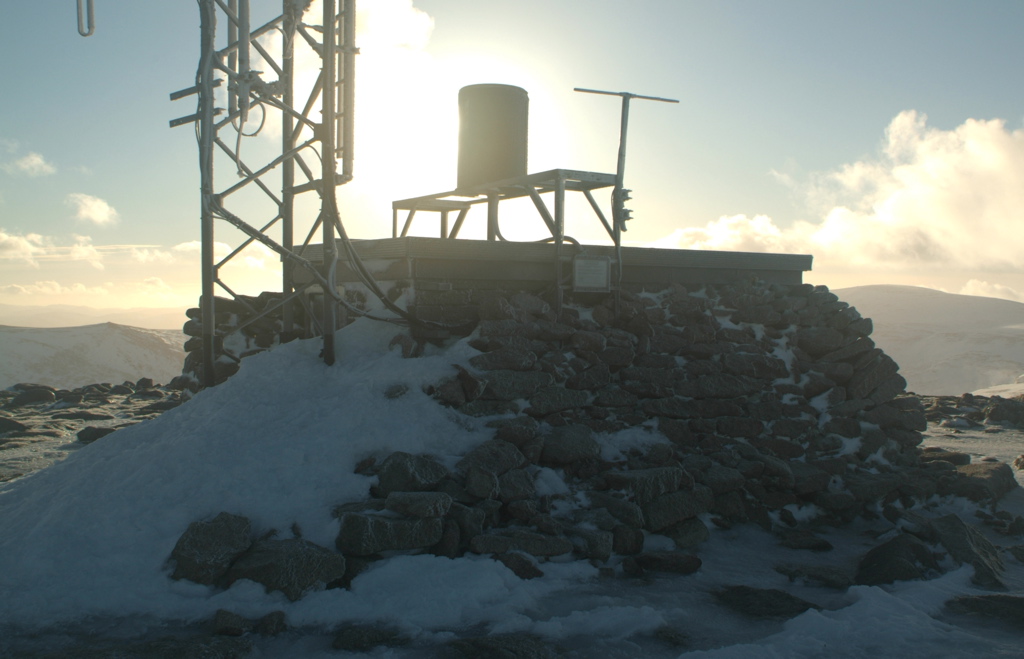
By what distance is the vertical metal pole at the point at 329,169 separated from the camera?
8.51 m

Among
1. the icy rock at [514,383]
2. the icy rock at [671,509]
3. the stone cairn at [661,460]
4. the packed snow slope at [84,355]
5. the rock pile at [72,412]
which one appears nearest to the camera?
the stone cairn at [661,460]

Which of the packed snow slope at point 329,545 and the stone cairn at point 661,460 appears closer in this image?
the packed snow slope at point 329,545

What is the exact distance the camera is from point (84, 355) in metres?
47.5

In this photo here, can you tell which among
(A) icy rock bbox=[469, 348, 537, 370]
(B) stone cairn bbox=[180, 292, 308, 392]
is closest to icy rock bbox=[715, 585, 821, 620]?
(A) icy rock bbox=[469, 348, 537, 370]

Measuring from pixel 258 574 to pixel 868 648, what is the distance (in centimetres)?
436

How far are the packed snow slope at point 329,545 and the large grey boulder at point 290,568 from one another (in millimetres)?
94

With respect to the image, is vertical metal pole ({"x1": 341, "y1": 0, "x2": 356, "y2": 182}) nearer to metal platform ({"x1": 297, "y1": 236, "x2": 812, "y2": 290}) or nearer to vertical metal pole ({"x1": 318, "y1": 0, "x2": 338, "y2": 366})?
vertical metal pole ({"x1": 318, "y1": 0, "x2": 338, "y2": 366})

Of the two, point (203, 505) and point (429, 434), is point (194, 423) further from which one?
point (429, 434)

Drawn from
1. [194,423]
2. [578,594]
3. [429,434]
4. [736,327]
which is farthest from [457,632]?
[736,327]

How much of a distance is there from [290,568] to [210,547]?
2.20 feet

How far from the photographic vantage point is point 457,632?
5.08 metres

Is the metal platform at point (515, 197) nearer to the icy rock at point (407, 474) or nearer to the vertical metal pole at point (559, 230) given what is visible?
the vertical metal pole at point (559, 230)

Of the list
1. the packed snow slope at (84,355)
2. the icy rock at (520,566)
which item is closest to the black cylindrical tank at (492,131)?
the icy rock at (520,566)

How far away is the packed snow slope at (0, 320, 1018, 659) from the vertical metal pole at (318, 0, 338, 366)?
0.80m
